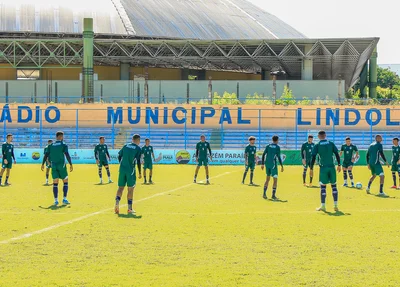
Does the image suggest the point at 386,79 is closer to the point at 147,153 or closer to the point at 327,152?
Result: the point at 147,153

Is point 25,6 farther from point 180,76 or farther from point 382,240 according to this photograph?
point 382,240

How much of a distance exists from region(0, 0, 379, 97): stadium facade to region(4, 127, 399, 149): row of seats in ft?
25.5

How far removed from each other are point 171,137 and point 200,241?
33.6m

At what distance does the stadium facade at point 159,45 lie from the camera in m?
56.8

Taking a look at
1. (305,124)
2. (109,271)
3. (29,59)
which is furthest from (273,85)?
(109,271)

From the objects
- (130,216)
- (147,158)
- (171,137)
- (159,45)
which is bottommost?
(130,216)

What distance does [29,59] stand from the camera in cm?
6159

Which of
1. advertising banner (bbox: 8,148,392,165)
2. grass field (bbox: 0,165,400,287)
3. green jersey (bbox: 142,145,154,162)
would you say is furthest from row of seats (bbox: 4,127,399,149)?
grass field (bbox: 0,165,400,287)

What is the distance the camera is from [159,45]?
58125 mm

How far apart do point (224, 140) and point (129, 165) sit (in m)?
29.9

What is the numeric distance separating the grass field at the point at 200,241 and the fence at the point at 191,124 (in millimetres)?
22860

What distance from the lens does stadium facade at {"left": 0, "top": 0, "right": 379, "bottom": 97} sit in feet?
186

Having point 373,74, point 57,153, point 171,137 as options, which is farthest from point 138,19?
point 57,153

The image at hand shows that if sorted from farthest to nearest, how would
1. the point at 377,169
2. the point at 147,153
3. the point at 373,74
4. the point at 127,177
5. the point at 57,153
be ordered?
the point at 373,74 → the point at 147,153 → the point at 377,169 → the point at 57,153 → the point at 127,177
